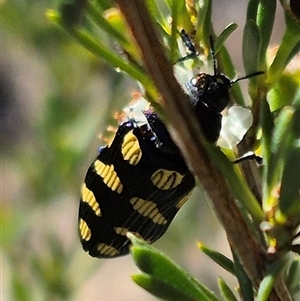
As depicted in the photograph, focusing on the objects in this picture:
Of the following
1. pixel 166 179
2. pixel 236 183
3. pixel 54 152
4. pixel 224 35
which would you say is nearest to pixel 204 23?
pixel 224 35

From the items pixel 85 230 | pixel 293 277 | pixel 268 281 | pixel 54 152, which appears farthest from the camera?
pixel 54 152

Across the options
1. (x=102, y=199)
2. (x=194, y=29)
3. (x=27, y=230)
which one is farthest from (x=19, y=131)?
(x=194, y=29)

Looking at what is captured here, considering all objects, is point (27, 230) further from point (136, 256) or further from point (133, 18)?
point (133, 18)

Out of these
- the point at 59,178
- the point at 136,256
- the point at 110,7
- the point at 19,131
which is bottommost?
the point at 136,256

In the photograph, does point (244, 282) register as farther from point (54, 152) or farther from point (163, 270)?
point (54, 152)

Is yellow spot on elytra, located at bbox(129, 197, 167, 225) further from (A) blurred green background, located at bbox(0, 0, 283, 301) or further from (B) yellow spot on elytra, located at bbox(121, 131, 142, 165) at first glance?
(A) blurred green background, located at bbox(0, 0, 283, 301)
